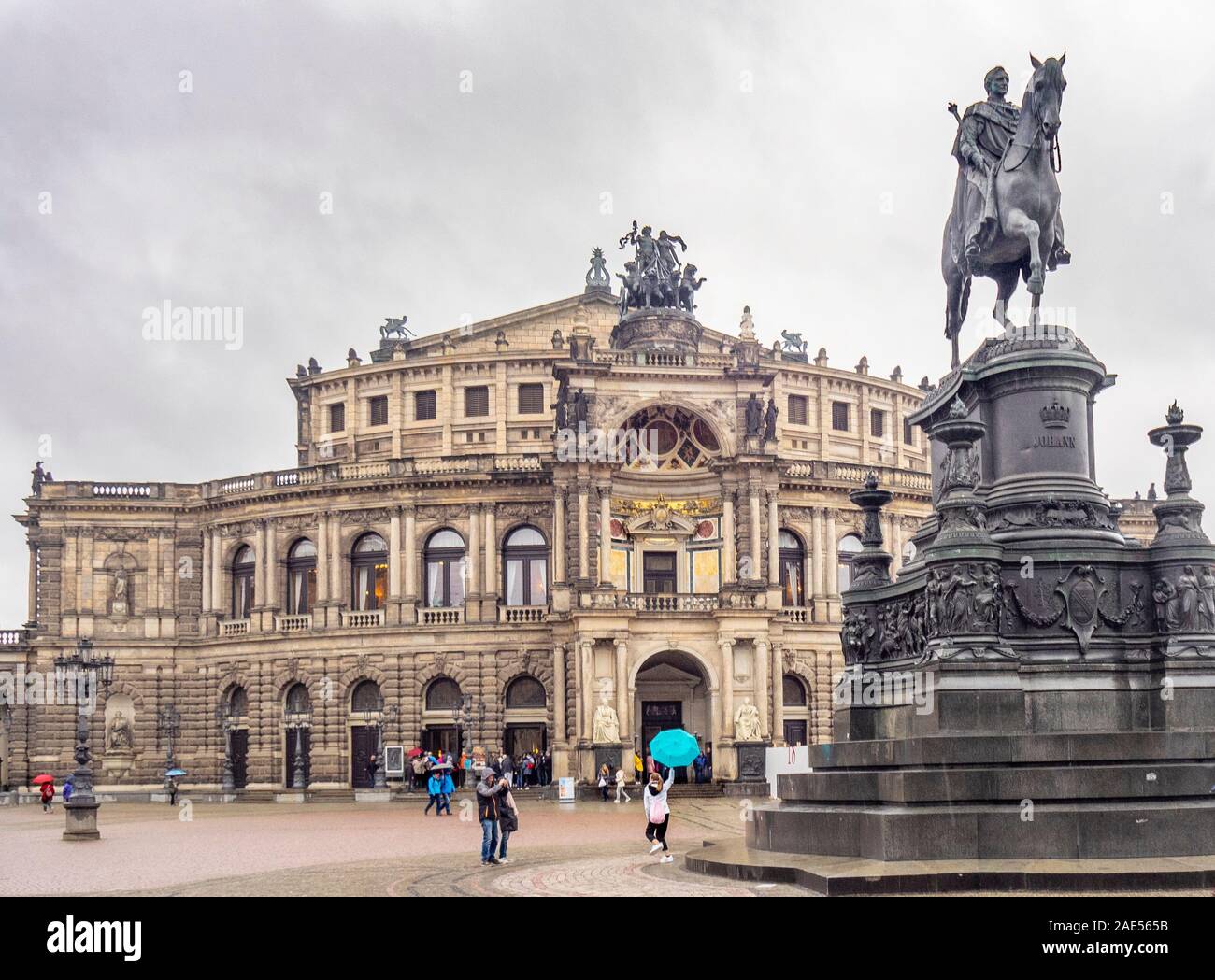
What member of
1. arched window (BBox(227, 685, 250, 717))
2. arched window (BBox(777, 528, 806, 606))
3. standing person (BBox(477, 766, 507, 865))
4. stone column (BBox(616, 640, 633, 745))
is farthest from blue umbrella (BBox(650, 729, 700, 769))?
arched window (BBox(227, 685, 250, 717))

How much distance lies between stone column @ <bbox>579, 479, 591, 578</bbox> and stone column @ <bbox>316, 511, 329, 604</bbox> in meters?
13.9

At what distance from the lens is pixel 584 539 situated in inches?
2381

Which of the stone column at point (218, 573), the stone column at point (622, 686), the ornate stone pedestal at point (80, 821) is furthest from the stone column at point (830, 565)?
the ornate stone pedestal at point (80, 821)

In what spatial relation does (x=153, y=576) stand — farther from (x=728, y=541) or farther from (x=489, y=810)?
(x=489, y=810)

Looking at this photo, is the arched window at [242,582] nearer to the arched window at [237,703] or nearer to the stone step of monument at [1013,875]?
the arched window at [237,703]

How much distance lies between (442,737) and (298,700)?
740 cm

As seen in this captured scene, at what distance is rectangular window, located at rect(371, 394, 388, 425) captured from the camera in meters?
79.2

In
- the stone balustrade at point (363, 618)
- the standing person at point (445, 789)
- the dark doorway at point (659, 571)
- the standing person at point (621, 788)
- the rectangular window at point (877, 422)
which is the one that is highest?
the rectangular window at point (877, 422)

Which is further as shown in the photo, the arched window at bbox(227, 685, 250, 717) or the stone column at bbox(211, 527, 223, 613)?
the stone column at bbox(211, 527, 223, 613)

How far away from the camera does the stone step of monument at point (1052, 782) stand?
15.5 meters

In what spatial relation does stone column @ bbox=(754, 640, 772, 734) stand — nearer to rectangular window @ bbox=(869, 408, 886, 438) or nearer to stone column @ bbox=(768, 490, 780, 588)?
stone column @ bbox=(768, 490, 780, 588)

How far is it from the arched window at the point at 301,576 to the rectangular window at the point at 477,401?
494 inches

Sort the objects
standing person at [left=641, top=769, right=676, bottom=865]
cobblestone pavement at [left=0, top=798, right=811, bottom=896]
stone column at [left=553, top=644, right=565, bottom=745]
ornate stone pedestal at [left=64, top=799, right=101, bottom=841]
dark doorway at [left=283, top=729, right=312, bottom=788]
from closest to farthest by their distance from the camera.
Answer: cobblestone pavement at [left=0, top=798, right=811, bottom=896]
standing person at [left=641, top=769, right=676, bottom=865]
ornate stone pedestal at [left=64, top=799, right=101, bottom=841]
stone column at [left=553, top=644, right=565, bottom=745]
dark doorway at [left=283, top=729, right=312, bottom=788]

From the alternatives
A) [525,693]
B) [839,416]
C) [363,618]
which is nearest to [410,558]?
[363,618]
